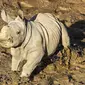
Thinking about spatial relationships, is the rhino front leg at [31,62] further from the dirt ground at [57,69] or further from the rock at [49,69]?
the rock at [49,69]

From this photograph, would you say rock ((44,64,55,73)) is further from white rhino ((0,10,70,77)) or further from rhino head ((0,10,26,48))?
rhino head ((0,10,26,48))

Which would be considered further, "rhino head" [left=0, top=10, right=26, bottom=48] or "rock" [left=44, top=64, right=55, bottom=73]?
"rock" [left=44, top=64, right=55, bottom=73]

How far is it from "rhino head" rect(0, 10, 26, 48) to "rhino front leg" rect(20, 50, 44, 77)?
1.05 feet

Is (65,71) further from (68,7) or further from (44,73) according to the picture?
(68,7)

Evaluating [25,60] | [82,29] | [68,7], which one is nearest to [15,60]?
[25,60]

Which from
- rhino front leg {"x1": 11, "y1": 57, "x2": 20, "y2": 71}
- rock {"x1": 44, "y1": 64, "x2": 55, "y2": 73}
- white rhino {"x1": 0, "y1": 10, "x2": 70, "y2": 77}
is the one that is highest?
white rhino {"x1": 0, "y1": 10, "x2": 70, "y2": 77}

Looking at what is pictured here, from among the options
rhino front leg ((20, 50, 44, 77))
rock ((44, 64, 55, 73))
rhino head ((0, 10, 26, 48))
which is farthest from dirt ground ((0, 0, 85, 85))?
rhino head ((0, 10, 26, 48))

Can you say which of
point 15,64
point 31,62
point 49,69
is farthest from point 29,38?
point 49,69

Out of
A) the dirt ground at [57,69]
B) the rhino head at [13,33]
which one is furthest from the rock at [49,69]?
the rhino head at [13,33]

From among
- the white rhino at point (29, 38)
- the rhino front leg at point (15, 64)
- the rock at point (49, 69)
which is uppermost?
the white rhino at point (29, 38)

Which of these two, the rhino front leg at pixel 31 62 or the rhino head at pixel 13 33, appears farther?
the rhino front leg at pixel 31 62

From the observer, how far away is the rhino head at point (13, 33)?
19.0ft

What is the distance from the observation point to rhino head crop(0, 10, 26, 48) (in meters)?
5.80

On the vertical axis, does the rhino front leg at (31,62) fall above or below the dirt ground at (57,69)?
above
